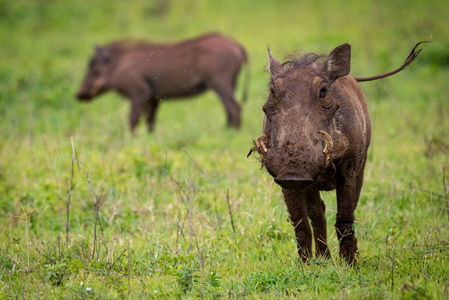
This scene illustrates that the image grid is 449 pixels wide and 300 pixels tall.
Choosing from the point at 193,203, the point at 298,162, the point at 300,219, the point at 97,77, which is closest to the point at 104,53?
the point at 97,77

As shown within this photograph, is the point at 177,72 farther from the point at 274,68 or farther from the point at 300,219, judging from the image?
the point at 300,219

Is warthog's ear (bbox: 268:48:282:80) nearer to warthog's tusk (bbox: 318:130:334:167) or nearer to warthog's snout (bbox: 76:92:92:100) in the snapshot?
warthog's tusk (bbox: 318:130:334:167)

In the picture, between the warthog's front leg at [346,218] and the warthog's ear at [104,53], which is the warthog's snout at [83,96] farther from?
the warthog's front leg at [346,218]

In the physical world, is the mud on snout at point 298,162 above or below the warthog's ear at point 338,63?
below

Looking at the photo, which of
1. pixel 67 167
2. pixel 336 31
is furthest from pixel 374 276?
pixel 336 31

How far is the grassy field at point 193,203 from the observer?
3395 mm

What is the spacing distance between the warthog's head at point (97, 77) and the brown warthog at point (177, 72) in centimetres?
30

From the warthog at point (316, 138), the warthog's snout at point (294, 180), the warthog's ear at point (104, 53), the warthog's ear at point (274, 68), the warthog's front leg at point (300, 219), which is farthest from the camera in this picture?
the warthog's ear at point (104, 53)

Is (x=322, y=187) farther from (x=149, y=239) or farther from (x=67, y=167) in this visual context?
(x=67, y=167)

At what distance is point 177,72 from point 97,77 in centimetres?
194

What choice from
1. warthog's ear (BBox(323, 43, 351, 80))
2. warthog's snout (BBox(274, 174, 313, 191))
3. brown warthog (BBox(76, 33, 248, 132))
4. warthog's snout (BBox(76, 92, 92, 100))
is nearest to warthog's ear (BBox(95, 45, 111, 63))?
brown warthog (BBox(76, 33, 248, 132))

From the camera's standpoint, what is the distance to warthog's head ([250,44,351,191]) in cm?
297

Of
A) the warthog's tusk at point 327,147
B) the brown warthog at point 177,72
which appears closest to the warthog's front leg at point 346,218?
the warthog's tusk at point 327,147

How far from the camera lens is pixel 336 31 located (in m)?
17.1
